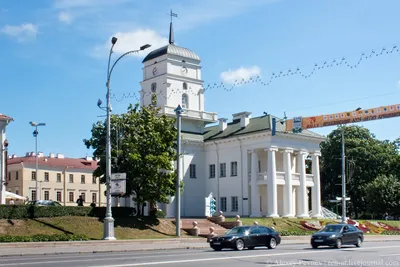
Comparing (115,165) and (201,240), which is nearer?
(201,240)

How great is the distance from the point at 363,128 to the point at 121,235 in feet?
204

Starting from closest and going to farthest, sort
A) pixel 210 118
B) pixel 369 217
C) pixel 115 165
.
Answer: pixel 115 165 < pixel 210 118 < pixel 369 217

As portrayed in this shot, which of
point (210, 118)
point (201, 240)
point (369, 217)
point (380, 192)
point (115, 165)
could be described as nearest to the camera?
point (201, 240)

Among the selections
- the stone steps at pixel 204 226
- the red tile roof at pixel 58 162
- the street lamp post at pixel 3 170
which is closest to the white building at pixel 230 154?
the stone steps at pixel 204 226

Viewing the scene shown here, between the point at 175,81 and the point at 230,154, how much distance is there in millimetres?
10672

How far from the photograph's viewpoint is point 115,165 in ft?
147

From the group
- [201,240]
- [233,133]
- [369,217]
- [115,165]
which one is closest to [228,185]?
[233,133]

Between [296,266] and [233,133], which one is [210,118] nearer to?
[233,133]

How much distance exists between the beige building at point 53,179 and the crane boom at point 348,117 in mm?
51913

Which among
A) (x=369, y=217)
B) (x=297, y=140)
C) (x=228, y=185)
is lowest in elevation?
(x=369, y=217)

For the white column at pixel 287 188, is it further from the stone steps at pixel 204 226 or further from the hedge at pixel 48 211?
the hedge at pixel 48 211

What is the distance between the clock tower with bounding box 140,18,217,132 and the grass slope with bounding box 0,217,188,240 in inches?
820

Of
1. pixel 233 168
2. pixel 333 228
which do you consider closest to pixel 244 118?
pixel 233 168

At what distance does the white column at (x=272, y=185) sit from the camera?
5606 centimetres
